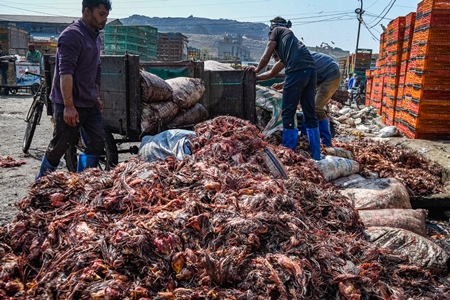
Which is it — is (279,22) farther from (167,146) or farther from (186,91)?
(167,146)

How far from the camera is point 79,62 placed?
405 centimetres

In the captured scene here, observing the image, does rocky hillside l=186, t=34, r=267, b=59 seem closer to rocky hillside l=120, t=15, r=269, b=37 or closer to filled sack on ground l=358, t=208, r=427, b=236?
rocky hillside l=120, t=15, r=269, b=37

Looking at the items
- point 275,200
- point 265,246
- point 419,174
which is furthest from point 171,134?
point 419,174

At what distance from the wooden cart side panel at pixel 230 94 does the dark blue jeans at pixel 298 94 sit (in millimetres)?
766

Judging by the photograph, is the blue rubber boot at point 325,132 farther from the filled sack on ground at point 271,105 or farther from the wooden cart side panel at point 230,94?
the wooden cart side panel at point 230,94

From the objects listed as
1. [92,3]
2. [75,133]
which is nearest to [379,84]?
[92,3]

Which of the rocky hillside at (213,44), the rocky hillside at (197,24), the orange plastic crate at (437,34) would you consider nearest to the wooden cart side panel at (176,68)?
the orange plastic crate at (437,34)

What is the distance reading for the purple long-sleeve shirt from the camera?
12.6 ft

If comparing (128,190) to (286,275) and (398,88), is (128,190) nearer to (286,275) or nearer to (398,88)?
(286,275)

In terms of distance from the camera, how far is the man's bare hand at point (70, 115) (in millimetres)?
3953

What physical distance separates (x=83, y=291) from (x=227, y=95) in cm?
456

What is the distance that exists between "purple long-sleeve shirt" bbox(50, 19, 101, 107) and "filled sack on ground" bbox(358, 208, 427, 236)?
3059mm

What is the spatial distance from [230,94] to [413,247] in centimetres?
371

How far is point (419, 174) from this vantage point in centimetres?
563
